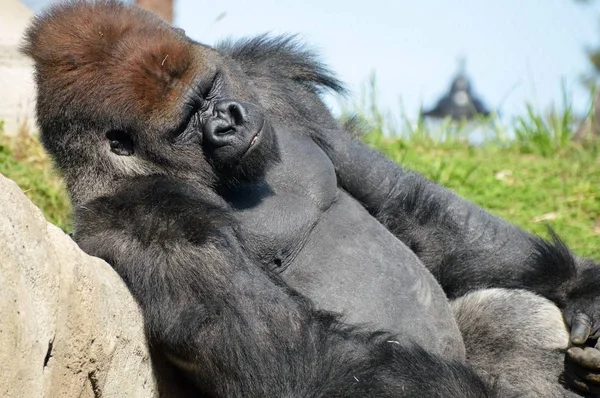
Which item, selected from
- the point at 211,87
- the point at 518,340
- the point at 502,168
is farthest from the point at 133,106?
the point at 502,168

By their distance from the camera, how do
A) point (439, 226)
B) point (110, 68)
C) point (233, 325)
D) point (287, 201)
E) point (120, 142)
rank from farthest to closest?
point (439, 226) < point (287, 201) < point (120, 142) < point (110, 68) < point (233, 325)

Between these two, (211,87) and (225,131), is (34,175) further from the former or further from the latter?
(225,131)

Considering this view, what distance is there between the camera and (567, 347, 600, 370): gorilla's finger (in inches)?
146

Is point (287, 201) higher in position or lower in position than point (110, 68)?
lower

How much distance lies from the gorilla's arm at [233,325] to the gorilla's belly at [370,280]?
0.35 metres

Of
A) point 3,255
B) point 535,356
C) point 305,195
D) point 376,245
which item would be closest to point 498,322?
point 535,356

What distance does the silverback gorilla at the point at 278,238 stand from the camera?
3.35 m

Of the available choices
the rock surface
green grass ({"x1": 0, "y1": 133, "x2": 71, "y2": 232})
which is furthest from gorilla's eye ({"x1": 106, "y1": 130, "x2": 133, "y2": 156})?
green grass ({"x1": 0, "y1": 133, "x2": 71, "y2": 232})

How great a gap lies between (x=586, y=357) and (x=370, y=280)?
0.91 metres

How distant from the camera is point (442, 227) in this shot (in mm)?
4508

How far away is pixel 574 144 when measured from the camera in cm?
801

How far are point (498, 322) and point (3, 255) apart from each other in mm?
2247

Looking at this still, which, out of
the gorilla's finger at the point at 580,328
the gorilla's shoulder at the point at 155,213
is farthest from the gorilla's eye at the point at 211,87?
the gorilla's finger at the point at 580,328

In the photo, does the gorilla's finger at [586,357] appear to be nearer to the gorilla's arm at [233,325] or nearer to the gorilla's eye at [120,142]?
the gorilla's arm at [233,325]
